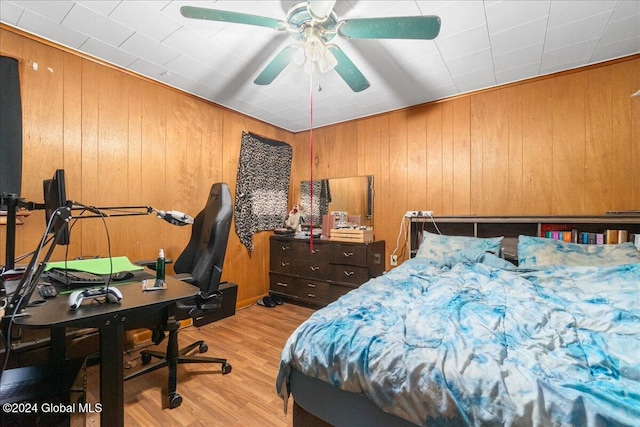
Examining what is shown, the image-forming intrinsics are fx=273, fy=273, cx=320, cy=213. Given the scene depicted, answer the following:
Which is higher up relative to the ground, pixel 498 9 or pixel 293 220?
pixel 498 9

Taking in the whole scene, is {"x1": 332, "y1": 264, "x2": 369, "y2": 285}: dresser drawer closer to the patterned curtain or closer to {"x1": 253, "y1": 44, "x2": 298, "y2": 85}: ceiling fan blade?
the patterned curtain

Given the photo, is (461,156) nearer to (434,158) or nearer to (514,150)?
(434,158)

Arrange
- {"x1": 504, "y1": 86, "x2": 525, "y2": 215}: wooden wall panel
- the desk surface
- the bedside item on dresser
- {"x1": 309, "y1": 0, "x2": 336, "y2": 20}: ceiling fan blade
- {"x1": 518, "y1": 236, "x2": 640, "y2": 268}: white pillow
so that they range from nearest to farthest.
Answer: the desk surface
{"x1": 309, "y1": 0, "x2": 336, "y2": 20}: ceiling fan blade
{"x1": 518, "y1": 236, "x2": 640, "y2": 268}: white pillow
{"x1": 504, "y1": 86, "x2": 525, "y2": 215}: wooden wall panel
the bedside item on dresser

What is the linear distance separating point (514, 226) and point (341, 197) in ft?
6.29

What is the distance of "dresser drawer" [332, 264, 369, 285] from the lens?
2986mm

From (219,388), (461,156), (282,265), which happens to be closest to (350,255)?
(282,265)

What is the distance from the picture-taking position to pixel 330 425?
111cm

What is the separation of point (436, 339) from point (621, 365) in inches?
21.2

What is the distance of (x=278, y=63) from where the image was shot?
1788 mm

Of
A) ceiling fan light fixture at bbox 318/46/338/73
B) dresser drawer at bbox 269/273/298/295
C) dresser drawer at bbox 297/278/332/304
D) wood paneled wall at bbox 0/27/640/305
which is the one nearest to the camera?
ceiling fan light fixture at bbox 318/46/338/73

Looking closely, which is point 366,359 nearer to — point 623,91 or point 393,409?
point 393,409

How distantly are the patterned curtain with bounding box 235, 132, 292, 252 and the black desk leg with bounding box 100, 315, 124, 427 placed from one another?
88.8 inches

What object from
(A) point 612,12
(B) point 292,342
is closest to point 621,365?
(B) point 292,342

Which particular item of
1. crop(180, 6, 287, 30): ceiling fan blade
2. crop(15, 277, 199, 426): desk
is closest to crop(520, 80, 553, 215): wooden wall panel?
crop(180, 6, 287, 30): ceiling fan blade
